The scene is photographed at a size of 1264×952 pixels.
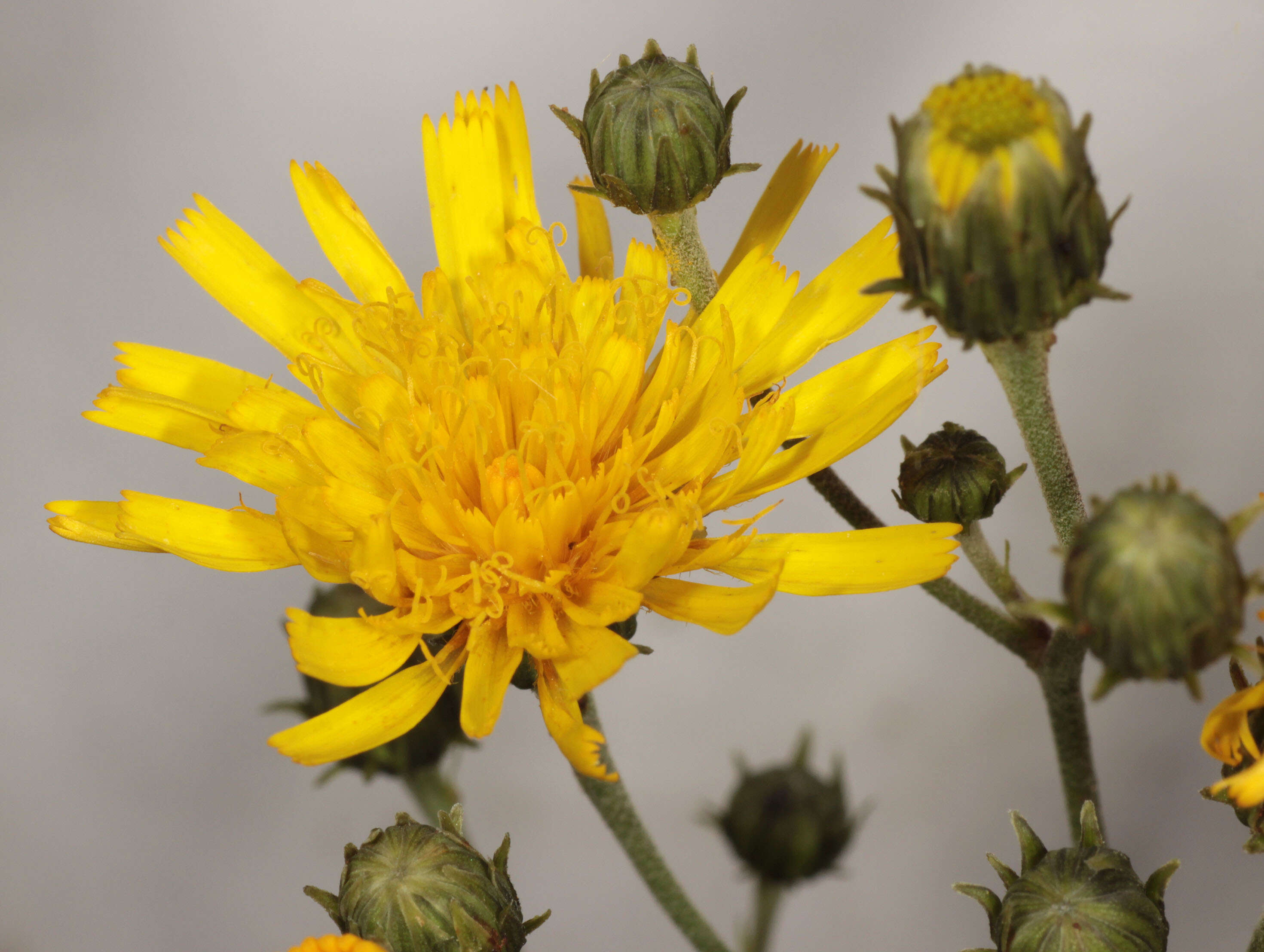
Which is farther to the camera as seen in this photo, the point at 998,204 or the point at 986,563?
the point at 986,563

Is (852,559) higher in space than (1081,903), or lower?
higher

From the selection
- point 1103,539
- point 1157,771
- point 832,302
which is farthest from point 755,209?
point 1157,771

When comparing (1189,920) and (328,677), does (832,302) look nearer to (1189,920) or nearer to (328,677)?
(328,677)

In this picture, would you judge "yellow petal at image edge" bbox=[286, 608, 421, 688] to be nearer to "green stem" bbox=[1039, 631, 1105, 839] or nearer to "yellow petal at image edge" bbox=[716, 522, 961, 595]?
"yellow petal at image edge" bbox=[716, 522, 961, 595]

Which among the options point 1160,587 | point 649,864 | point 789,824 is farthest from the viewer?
point 789,824

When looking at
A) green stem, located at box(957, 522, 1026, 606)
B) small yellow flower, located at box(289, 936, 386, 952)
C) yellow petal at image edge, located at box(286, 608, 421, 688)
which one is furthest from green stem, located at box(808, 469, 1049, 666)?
small yellow flower, located at box(289, 936, 386, 952)

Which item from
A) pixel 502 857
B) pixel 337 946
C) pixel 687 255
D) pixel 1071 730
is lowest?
pixel 337 946

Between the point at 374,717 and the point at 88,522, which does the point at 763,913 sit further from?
the point at 88,522

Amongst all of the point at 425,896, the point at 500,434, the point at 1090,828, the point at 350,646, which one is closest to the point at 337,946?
the point at 425,896
